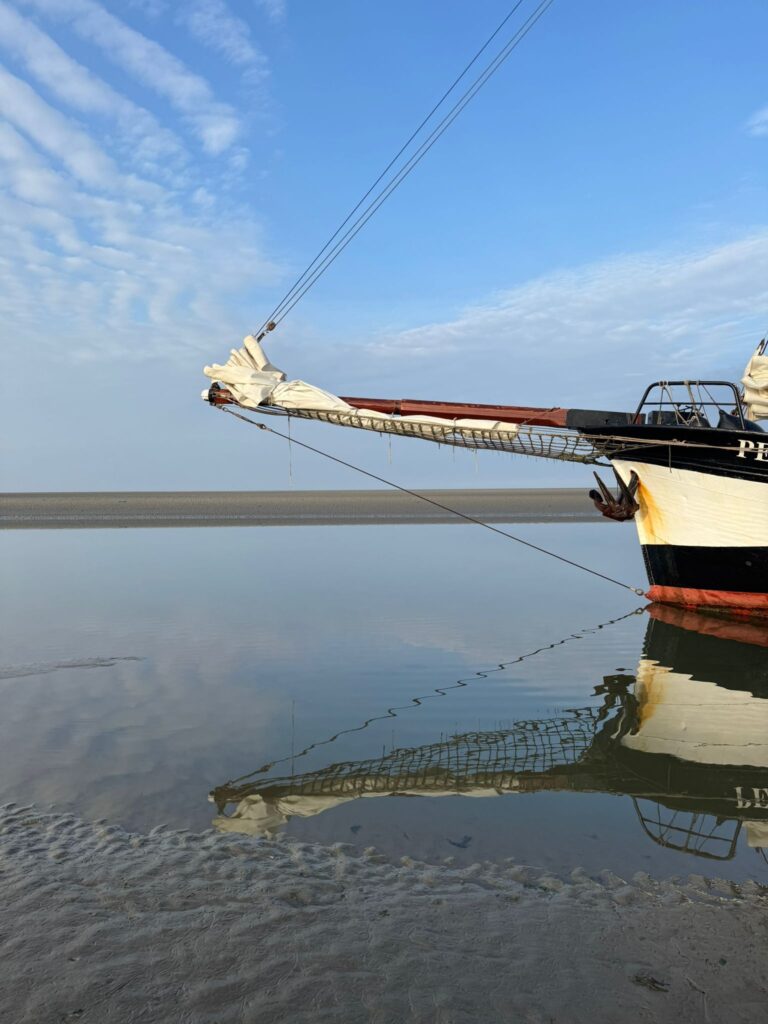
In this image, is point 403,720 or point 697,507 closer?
point 403,720

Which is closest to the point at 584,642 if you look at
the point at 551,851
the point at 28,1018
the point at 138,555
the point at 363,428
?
the point at 363,428

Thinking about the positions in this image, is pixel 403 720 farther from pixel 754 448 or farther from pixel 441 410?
pixel 754 448

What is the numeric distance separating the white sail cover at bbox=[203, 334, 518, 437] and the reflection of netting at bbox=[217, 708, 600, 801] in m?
A: 6.62

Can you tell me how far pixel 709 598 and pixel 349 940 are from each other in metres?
12.8

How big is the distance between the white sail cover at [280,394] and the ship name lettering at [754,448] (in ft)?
12.5

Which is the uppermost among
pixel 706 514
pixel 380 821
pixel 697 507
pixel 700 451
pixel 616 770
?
pixel 700 451

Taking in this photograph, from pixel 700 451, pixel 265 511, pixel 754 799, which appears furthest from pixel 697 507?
pixel 265 511

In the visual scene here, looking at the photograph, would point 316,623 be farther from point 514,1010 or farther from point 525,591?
point 514,1010

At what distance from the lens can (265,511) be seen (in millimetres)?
49688

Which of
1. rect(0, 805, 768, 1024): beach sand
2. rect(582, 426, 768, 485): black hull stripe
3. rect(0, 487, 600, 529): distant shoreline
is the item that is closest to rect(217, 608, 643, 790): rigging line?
rect(0, 805, 768, 1024): beach sand

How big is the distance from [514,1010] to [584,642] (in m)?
9.15

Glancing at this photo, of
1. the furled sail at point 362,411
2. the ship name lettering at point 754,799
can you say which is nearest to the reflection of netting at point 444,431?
the furled sail at point 362,411

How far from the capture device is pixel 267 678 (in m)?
9.62

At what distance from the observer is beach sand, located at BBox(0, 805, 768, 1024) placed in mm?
3299
